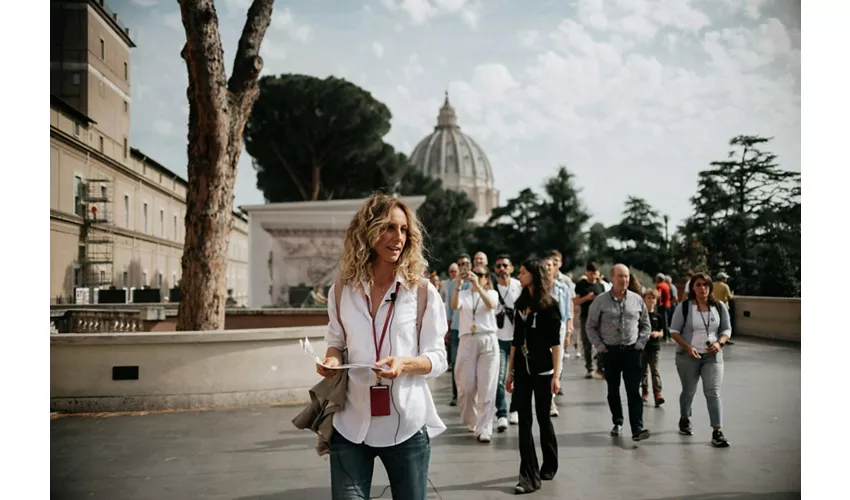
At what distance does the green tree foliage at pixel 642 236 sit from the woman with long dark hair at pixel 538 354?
3281 cm

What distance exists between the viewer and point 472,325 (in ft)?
22.5

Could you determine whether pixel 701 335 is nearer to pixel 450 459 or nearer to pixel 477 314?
pixel 477 314

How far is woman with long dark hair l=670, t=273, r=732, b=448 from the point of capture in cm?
664

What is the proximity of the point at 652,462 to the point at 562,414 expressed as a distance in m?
2.22

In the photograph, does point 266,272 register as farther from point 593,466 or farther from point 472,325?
point 593,466

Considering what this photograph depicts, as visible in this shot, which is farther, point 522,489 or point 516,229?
point 516,229

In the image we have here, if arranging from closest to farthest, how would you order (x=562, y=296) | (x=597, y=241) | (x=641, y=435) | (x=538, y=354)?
(x=538, y=354), (x=641, y=435), (x=562, y=296), (x=597, y=241)

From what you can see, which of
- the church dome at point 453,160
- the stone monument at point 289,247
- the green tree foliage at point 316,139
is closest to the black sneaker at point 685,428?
the stone monument at point 289,247

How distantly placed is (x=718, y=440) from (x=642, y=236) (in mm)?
34739

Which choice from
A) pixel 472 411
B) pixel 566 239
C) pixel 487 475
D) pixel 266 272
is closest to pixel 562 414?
pixel 472 411

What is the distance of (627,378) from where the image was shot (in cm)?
672

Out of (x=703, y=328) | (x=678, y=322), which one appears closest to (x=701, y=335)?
(x=703, y=328)

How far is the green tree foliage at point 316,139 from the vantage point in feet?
116

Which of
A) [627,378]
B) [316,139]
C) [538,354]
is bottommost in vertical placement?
[627,378]
